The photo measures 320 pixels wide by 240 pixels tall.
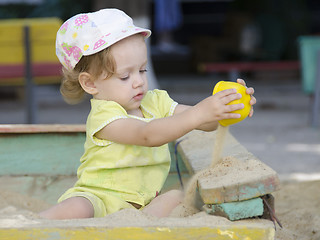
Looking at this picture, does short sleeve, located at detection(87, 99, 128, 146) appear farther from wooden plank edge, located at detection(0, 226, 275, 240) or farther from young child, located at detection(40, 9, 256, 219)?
wooden plank edge, located at detection(0, 226, 275, 240)

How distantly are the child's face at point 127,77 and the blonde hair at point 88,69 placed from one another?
19 mm

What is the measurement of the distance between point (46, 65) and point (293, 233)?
3.73 m

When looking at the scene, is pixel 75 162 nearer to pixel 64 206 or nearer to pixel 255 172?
pixel 64 206

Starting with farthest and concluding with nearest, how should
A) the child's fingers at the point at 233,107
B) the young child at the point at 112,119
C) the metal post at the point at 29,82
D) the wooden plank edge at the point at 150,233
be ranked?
the metal post at the point at 29,82 < the young child at the point at 112,119 < the child's fingers at the point at 233,107 < the wooden plank edge at the point at 150,233

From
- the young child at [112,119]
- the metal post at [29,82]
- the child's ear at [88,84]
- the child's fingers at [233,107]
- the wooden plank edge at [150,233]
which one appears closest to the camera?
the wooden plank edge at [150,233]

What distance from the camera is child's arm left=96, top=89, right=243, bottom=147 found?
174 cm

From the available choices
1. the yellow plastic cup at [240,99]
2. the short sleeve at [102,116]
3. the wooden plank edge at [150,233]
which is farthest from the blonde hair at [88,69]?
the wooden plank edge at [150,233]

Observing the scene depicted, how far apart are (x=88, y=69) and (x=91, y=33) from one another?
139 millimetres

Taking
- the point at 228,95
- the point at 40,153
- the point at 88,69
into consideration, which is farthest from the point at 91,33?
the point at 40,153

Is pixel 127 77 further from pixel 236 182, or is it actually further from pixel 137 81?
pixel 236 182

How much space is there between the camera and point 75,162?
2.84m

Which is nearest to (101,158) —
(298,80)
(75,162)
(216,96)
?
(216,96)

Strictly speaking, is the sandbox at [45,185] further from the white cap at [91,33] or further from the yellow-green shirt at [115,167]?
the white cap at [91,33]

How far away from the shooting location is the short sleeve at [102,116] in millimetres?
2025
